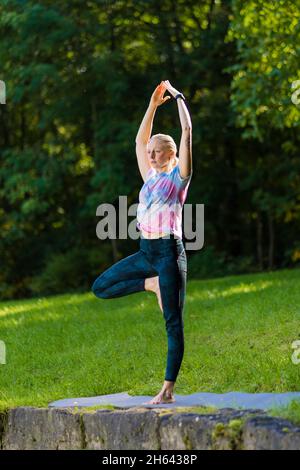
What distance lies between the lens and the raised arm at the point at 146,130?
295 inches

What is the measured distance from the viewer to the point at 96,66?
22594 mm

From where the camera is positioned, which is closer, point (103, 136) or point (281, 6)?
point (281, 6)

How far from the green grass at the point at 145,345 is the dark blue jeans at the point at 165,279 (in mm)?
1003

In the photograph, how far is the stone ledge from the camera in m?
Result: 5.91

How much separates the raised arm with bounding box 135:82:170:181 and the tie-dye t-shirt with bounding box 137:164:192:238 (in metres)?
0.25

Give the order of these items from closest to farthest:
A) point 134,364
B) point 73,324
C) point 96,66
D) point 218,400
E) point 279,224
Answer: point 218,400, point 134,364, point 73,324, point 96,66, point 279,224

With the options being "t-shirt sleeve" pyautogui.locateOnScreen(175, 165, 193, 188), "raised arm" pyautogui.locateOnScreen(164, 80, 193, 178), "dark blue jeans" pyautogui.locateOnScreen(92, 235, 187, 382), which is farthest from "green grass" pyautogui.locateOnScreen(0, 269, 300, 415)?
"raised arm" pyautogui.locateOnScreen(164, 80, 193, 178)

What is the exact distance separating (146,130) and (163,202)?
31.0 inches

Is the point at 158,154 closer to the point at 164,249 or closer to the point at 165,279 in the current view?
the point at 164,249

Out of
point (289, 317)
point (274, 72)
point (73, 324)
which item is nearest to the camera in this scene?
point (289, 317)

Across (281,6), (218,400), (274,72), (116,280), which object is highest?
(281,6)

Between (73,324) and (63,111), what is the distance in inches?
433

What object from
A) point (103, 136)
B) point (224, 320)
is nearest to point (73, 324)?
point (224, 320)

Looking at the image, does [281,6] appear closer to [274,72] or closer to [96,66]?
[274,72]
